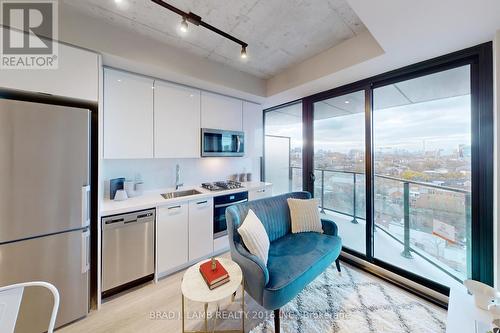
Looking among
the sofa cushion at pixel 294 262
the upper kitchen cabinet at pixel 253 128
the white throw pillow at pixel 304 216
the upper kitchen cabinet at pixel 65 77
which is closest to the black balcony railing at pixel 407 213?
the white throw pillow at pixel 304 216

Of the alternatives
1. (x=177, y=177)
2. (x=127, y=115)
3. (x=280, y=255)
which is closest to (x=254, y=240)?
(x=280, y=255)

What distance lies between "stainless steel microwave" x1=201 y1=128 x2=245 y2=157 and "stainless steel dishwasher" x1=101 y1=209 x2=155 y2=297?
1229mm

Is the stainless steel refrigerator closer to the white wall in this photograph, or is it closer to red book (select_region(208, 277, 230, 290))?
red book (select_region(208, 277, 230, 290))

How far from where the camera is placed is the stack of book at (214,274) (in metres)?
1.43

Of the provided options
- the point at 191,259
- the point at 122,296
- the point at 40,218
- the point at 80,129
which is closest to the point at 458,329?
the point at 191,259

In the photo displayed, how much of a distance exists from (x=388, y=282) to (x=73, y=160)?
3.54 meters

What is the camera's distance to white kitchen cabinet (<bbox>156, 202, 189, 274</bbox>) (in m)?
2.28

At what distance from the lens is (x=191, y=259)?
8.41ft

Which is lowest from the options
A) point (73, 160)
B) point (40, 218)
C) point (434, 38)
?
point (40, 218)

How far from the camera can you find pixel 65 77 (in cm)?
172

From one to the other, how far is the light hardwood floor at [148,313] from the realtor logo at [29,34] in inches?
89.7

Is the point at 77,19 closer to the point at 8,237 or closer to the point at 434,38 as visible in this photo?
the point at 8,237

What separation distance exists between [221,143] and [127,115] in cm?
136

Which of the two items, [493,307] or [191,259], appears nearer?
[493,307]
